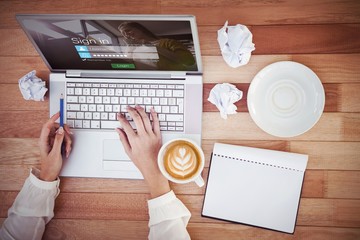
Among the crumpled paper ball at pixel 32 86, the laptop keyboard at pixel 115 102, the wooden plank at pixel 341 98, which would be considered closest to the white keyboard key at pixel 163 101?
the laptop keyboard at pixel 115 102

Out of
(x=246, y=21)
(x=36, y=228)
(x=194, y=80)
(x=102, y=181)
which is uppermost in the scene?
(x=246, y=21)

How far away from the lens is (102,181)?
99 centimetres

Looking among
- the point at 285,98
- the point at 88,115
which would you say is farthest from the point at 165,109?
the point at 285,98

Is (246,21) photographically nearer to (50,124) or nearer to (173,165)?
(173,165)

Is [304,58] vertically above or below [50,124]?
above

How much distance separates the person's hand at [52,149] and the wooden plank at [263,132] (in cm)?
41

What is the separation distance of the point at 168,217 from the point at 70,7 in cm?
71

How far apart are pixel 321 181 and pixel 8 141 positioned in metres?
0.99

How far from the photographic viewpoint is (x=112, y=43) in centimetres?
78

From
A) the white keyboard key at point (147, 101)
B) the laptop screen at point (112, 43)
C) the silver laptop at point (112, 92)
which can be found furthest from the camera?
the white keyboard key at point (147, 101)

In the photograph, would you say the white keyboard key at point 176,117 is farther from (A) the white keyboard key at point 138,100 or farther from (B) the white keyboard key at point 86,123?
(B) the white keyboard key at point 86,123

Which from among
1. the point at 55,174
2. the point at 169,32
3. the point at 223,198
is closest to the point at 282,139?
the point at 223,198

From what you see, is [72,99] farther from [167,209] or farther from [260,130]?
[260,130]

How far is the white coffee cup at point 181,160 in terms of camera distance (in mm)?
869
